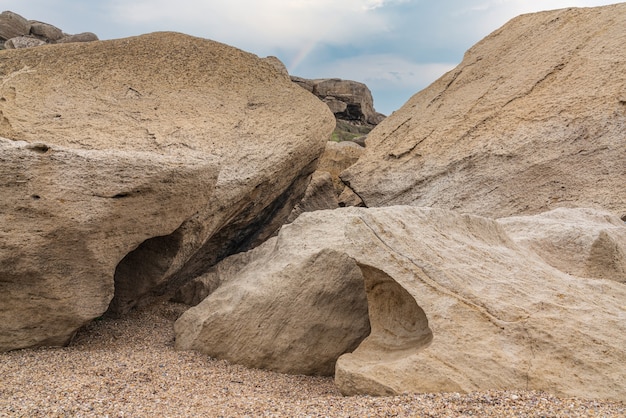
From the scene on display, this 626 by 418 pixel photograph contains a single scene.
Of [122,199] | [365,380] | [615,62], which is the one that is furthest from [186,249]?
[615,62]

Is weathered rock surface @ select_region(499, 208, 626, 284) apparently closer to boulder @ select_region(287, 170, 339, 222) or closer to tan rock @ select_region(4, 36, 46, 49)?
boulder @ select_region(287, 170, 339, 222)

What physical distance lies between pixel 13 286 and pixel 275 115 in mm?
3347

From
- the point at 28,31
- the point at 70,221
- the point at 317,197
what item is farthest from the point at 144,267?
the point at 28,31

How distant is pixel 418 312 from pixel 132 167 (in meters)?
2.37

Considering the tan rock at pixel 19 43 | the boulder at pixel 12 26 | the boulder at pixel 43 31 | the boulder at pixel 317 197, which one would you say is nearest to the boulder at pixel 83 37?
the tan rock at pixel 19 43

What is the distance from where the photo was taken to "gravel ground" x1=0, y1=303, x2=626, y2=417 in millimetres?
3168

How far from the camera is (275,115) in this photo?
682 centimetres

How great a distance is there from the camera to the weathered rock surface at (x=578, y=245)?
5012mm

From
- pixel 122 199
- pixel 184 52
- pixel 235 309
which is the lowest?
pixel 235 309

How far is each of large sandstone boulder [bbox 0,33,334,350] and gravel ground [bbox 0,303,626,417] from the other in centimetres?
45

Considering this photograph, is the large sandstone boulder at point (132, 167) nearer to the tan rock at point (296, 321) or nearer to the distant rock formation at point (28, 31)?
the tan rock at point (296, 321)

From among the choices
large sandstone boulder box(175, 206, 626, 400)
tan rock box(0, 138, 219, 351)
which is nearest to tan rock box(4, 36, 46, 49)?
tan rock box(0, 138, 219, 351)

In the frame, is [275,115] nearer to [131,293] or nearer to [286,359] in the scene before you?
[131,293]

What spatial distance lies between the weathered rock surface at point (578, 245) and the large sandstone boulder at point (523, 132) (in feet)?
5.44
